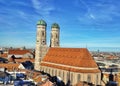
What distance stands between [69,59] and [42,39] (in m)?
17.0

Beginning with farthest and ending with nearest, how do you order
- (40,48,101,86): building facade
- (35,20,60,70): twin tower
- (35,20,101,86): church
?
(35,20,60,70): twin tower, (35,20,101,86): church, (40,48,101,86): building facade

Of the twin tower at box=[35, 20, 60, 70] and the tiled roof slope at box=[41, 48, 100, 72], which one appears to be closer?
the tiled roof slope at box=[41, 48, 100, 72]

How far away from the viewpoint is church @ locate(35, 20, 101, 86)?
206 feet

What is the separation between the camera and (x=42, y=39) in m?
83.0

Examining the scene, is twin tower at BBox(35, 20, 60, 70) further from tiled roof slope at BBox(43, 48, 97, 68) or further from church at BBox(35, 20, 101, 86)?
tiled roof slope at BBox(43, 48, 97, 68)

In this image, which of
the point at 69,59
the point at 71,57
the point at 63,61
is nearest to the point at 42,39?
the point at 63,61

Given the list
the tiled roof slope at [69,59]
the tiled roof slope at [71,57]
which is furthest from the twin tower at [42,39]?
the tiled roof slope at [71,57]

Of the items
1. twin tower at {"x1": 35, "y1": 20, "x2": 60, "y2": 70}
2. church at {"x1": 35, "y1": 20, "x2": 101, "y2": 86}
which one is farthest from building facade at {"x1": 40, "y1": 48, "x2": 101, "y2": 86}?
twin tower at {"x1": 35, "y1": 20, "x2": 60, "y2": 70}

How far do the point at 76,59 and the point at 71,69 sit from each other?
3.08 meters

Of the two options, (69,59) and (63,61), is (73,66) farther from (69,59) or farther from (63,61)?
(63,61)

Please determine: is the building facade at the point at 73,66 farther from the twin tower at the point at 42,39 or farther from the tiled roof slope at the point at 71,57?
the twin tower at the point at 42,39

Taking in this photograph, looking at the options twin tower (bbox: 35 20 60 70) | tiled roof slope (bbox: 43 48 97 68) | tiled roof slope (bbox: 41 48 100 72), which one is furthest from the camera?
twin tower (bbox: 35 20 60 70)

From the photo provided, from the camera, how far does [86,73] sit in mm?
62219

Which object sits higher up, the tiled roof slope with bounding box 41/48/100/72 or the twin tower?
the twin tower
